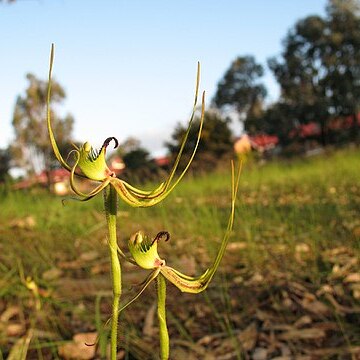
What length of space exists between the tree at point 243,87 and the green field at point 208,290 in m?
43.0

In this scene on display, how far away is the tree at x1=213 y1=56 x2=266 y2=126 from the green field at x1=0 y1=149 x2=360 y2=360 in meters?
43.0

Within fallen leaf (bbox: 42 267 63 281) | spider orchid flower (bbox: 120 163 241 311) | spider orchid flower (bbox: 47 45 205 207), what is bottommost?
fallen leaf (bbox: 42 267 63 281)

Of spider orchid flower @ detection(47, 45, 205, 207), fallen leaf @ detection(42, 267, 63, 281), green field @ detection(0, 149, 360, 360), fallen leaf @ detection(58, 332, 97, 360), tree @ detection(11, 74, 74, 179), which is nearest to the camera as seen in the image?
spider orchid flower @ detection(47, 45, 205, 207)

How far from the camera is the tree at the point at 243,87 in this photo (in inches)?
1788

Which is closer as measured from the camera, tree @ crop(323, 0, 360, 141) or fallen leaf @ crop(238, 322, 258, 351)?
fallen leaf @ crop(238, 322, 258, 351)

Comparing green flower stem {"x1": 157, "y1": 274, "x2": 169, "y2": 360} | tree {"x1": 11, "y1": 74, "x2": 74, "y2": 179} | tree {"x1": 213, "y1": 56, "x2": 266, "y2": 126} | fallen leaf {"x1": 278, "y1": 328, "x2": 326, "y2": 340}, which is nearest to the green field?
fallen leaf {"x1": 278, "y1": 328, "x2": 326, "y2": 340}

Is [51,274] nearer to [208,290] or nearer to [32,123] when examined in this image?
[208,290]

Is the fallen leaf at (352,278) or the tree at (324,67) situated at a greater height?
the tree at (324,67)

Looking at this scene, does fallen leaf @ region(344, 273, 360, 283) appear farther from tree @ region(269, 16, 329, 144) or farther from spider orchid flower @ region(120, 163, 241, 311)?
tree @ region(269, 16, 329, 144)

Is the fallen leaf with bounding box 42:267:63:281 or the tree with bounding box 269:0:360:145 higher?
the tree with bounding box 269:0:360:145

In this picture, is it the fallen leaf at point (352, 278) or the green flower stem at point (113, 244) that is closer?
the green flower stem at point (113, 244)

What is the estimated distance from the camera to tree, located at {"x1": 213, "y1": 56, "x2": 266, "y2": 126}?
149ft

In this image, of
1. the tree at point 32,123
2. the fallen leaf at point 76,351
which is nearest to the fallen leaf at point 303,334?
the fallen leaf at point 76,351

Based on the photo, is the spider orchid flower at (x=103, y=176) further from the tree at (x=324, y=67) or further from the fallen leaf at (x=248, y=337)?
the tree at (x=324, y=67)
